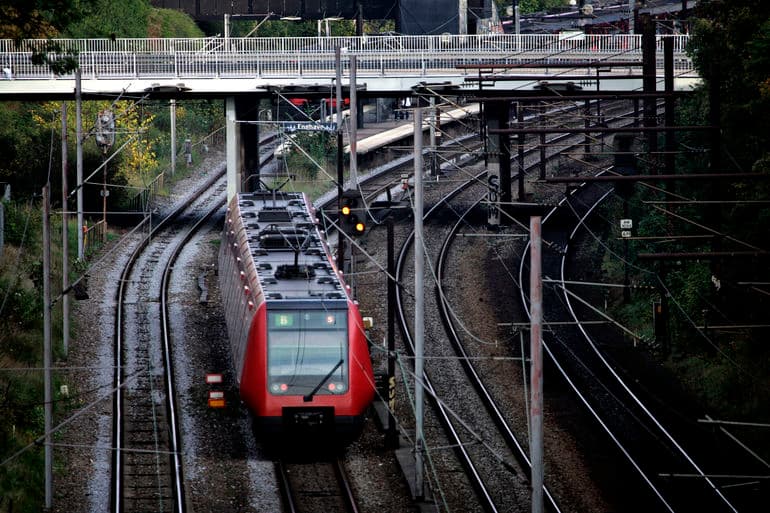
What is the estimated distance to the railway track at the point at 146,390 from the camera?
26281mm

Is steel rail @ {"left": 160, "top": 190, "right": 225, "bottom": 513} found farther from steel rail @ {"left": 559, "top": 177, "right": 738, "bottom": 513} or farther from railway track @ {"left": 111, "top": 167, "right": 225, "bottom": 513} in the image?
steel rail @ {"left": 559, "top": 177, "right": 738, "bottom": 513}

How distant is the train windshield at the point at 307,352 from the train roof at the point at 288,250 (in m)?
0.32

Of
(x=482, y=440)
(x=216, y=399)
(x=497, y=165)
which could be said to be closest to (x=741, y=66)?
(x=497, y=165)

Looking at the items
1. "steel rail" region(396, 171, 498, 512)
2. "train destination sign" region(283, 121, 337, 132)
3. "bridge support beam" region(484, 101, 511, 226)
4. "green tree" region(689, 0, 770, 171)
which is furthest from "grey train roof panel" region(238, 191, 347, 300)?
"bridge support beam" region(484, 101, 511, 226)

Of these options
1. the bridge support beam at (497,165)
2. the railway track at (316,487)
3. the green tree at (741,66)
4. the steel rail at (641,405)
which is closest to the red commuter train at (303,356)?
the railway track at (316,487)

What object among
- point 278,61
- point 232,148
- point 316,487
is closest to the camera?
point 316,487

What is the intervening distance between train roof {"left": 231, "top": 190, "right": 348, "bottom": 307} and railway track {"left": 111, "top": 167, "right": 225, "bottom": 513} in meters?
3.74

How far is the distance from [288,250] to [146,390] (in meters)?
4.96

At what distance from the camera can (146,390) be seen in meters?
32.0

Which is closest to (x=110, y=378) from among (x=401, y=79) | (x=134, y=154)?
(x=401, y=79)

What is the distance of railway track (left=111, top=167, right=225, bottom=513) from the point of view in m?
26.3

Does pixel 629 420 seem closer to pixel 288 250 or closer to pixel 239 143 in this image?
pixel 288 250

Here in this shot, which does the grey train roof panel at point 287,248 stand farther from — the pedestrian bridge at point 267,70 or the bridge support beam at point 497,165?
the pedestrian bridge at point 267,70

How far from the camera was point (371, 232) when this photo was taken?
4678 cm
